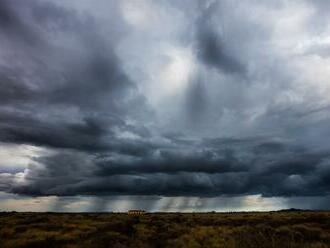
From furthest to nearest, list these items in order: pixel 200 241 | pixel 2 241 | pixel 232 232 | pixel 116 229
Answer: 1. pixel 116 229
2. pixel 232 232
3. pixel 200 241
4. pixel 2 241

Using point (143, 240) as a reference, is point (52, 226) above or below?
above

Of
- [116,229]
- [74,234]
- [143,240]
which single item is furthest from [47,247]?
[116,229]

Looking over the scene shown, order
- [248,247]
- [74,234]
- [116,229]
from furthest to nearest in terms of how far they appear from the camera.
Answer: [116,229] → [74,234] → [248,247]

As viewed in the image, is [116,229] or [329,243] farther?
[116,229]

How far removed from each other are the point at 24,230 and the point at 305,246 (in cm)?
4292

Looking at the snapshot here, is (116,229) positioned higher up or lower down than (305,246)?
higher up

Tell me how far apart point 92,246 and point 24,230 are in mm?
19469

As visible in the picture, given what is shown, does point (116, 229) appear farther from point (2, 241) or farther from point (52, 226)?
point (2, 241)

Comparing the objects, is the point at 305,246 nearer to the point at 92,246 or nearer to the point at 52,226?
the point at 92,246

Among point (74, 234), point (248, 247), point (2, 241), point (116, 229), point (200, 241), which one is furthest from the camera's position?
point (116, 229)

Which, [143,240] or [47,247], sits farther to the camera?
[143,240]

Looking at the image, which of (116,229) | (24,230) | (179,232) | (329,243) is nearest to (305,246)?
(329,243)

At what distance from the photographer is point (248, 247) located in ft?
150

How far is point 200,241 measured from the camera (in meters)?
53.3
